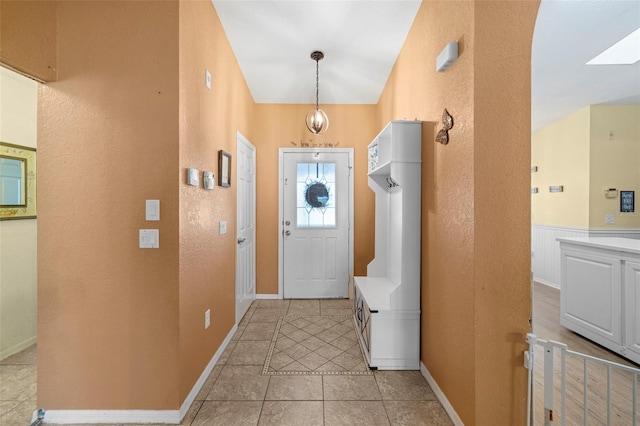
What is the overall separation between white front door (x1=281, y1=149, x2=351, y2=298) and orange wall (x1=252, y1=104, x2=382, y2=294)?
5.4 inches

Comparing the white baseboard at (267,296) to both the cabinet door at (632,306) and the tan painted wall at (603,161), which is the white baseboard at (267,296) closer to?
the cabinet door at (632,306)

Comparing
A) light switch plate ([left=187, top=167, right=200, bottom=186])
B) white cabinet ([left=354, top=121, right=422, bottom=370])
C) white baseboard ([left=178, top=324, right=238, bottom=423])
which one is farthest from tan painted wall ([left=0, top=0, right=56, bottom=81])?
white cabinet ([left=354, top=121, right=422, bottom=370])

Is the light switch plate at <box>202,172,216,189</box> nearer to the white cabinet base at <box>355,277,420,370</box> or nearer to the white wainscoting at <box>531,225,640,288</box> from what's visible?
the white cabinet base at <box>355,277,420,370</box>

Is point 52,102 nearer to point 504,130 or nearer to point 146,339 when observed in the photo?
point 146,339

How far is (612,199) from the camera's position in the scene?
13.0 ft

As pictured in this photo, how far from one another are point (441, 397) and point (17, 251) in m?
3.60

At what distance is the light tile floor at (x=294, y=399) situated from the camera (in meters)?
1.63

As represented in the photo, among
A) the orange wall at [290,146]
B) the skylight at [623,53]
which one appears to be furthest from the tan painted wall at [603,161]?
the orange wall at [290,146]

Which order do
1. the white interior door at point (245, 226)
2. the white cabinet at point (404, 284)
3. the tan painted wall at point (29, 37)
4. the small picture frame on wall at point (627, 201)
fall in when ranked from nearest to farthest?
the tan painted wall at point (29, 37)
the white cabinet at point (404, 284)
the white interior door at point (245, 226)
the small picture frame on wall at point (627, 201)

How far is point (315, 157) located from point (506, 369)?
3.11 metres

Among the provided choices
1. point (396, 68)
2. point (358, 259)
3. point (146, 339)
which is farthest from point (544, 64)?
point (146, 339)

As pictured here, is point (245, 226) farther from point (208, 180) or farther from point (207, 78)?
point (207, 78)

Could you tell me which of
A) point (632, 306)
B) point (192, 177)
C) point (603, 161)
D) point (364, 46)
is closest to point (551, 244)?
point (603, 161)

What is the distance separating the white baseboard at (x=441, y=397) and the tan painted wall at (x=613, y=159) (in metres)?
3.90
